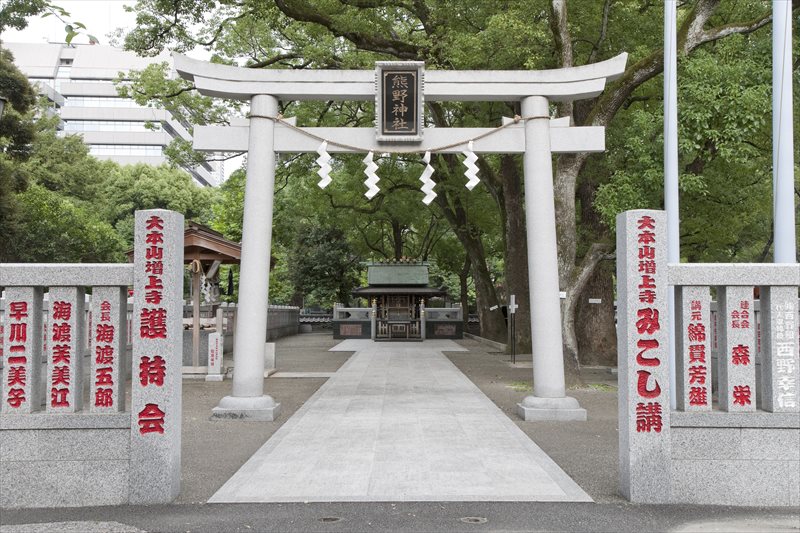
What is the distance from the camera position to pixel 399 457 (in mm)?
7574

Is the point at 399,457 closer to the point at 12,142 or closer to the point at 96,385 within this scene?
the point at 96,385

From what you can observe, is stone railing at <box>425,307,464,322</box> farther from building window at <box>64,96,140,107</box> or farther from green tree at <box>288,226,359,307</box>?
building window at <box>64,96,140,107</box>

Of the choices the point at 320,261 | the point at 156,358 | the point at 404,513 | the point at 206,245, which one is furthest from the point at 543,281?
the point at 320,261

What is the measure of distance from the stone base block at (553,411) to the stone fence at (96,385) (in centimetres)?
553

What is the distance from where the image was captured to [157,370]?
6102mm

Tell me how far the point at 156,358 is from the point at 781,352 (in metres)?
5.62

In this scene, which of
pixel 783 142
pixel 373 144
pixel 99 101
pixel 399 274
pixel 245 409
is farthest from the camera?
pixel 99 101

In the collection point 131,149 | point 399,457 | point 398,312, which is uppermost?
point 131,149

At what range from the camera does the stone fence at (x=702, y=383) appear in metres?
6.08

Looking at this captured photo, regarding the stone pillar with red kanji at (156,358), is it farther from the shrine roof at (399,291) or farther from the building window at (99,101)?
the building window at (99,101)

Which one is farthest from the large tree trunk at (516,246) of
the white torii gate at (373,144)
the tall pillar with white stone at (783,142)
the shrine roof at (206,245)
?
the tall pillar with white stone at (783,142)

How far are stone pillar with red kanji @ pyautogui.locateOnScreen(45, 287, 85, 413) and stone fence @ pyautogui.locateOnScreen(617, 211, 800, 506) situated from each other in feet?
16.1

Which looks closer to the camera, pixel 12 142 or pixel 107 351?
pixel 107 351

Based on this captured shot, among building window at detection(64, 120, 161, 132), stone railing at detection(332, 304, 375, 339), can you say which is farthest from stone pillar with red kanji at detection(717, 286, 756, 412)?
building window at detection(64, 120, 161, 132)
